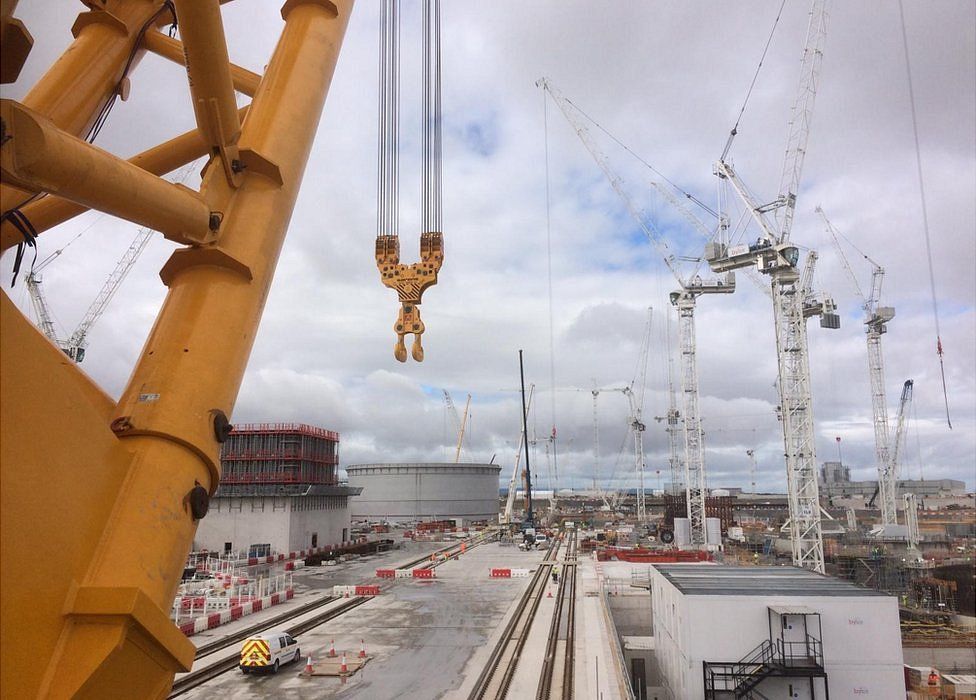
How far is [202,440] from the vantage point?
5578mm

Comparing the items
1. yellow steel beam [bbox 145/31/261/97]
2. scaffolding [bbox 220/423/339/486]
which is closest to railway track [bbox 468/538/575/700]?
yellow steel beam [bbox 145/31/261/97]

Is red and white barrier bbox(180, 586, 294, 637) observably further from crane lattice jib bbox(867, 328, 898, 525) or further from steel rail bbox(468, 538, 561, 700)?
crane lattice jib bbox(867, 328, 898, 525)

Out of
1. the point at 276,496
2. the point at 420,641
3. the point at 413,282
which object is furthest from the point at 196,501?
the point at 276,496

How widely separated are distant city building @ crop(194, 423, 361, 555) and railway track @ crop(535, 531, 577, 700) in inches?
1157

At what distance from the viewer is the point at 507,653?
28391 millimetres

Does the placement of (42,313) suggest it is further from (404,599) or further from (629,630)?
(629,630)

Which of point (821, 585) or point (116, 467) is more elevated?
point (116, 467)

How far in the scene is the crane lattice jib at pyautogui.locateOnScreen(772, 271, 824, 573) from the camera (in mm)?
50844

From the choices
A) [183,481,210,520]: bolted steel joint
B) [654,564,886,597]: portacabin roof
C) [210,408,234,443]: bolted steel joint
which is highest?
[210,408,234,443]: bolted steel joint

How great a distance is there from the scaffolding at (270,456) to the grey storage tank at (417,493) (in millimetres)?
67220

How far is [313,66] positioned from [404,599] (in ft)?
130

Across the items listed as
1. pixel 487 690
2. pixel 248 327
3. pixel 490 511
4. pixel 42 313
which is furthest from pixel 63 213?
pixel 490 511

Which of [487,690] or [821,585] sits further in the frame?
[821,585]

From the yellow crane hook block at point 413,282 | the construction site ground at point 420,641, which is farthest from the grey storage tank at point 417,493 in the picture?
the yellow crane hook block at point 413,282
